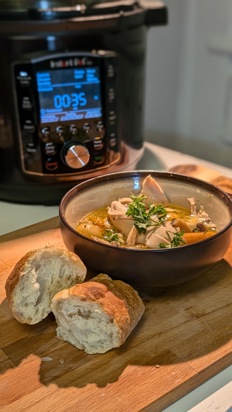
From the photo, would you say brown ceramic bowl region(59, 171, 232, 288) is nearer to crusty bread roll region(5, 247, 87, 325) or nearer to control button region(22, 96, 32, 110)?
crusty bread roll region(5, 247, 87, 325)

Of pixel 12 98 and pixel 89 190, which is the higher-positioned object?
pixel 12 98

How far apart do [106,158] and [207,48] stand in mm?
636

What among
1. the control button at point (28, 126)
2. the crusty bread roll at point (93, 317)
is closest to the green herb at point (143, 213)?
the crusty bread roll at point (93, 317)

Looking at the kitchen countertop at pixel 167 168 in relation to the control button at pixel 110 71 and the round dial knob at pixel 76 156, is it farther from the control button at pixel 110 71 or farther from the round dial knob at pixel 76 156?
the control button at pixel 110 71

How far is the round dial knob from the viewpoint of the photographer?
2.98ft

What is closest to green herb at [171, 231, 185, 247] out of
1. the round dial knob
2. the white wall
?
the round dial knob

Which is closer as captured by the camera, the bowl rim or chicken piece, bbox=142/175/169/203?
the bowl rim

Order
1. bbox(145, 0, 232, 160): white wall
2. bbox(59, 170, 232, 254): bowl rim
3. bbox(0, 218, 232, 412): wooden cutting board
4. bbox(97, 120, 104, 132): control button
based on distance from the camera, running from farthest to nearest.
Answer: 1. bbox(145, 0, 232, 160): white wall
2. bbox(97, 120, 104, 132): control button
3. bbox(59, 170, 232, 254): bowl rim
4. bbox(0, 218, 232, 412): wooden cutting board

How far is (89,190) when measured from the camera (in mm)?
833

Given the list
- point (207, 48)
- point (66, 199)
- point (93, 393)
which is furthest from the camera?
point (207, 48)

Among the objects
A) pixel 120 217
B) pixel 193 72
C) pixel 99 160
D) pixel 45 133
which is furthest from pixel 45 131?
pixel 193 72

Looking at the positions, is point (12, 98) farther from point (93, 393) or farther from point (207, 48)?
point (207, 48)

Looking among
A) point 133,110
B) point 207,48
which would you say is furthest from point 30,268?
point 207,48

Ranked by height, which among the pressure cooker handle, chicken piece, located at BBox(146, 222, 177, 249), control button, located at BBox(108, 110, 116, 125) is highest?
the pressure cooker handle
